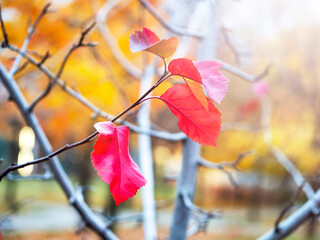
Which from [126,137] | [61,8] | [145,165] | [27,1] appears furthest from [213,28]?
[61,8]

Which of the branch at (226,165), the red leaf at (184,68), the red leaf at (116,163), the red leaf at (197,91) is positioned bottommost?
the branch at (226,165)

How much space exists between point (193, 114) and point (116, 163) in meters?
0.12

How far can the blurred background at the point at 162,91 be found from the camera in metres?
1.96

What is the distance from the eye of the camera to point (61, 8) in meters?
3.67

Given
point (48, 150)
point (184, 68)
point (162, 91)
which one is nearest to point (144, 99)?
point (184, 68)

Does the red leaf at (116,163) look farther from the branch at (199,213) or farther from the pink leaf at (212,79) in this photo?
the branch at (199,213)

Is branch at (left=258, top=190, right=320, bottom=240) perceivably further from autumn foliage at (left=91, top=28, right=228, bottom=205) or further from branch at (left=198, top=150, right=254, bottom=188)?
autumn foliage at (left=91, top=28, right=228, bottom=205)

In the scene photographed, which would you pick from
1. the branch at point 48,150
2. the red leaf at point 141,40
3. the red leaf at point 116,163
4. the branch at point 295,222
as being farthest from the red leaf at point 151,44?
the branch at point 295,222

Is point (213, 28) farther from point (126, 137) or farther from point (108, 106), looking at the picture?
point (108, 106)

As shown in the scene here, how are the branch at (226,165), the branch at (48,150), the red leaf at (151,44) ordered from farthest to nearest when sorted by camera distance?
the branch at (226,165), the branch at (48,150), the red leaf at (151,44)

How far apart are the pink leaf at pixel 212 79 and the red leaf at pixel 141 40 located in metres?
0.07

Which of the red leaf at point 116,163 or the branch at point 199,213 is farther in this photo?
the branch at point 199,213

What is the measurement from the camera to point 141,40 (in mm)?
383

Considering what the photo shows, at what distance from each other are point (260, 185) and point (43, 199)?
10.2 m
